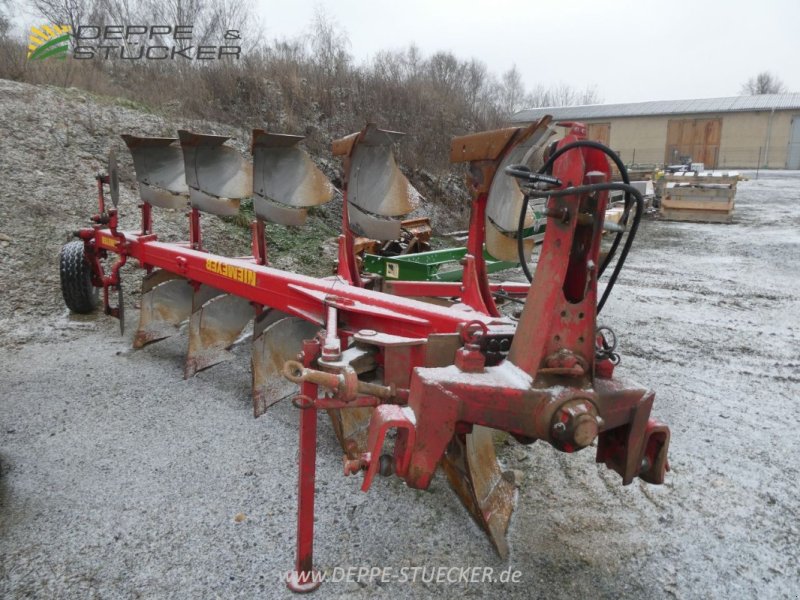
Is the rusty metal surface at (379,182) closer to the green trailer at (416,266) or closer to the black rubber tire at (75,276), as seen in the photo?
the green trailer at (416,266)

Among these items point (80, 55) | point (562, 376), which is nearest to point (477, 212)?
point (562, 376)

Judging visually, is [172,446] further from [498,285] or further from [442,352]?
[498,285]

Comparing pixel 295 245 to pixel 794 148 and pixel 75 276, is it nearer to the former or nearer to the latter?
A: pixel 75 276

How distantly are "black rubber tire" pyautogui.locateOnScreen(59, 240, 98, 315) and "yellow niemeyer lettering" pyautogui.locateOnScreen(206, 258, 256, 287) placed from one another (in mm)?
1717

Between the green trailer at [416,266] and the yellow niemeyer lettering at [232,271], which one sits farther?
the green trailer at [416,266]

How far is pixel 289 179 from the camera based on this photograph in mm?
3229

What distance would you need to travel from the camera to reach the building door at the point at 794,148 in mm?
25578

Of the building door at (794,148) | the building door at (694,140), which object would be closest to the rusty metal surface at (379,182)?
the building door at (694,140)

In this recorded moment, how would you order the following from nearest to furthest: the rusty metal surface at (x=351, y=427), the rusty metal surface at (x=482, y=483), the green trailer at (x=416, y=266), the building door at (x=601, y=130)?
the rusty metal surface at (x=482, y=483)
the rusty metal surface at (x=351, y=427)
the green trailer at (x=416, y=266)
the building door at (x=601, y=130)

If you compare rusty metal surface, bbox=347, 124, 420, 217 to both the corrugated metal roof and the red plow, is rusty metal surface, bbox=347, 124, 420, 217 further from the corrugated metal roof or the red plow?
the corrugated metal roof

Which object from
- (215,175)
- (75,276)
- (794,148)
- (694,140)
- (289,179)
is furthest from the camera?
(694,140)

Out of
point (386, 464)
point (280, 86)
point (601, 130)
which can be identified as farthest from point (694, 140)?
point (386, 464)

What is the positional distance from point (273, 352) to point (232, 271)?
49cm

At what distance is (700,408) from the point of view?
3002 millimetres
